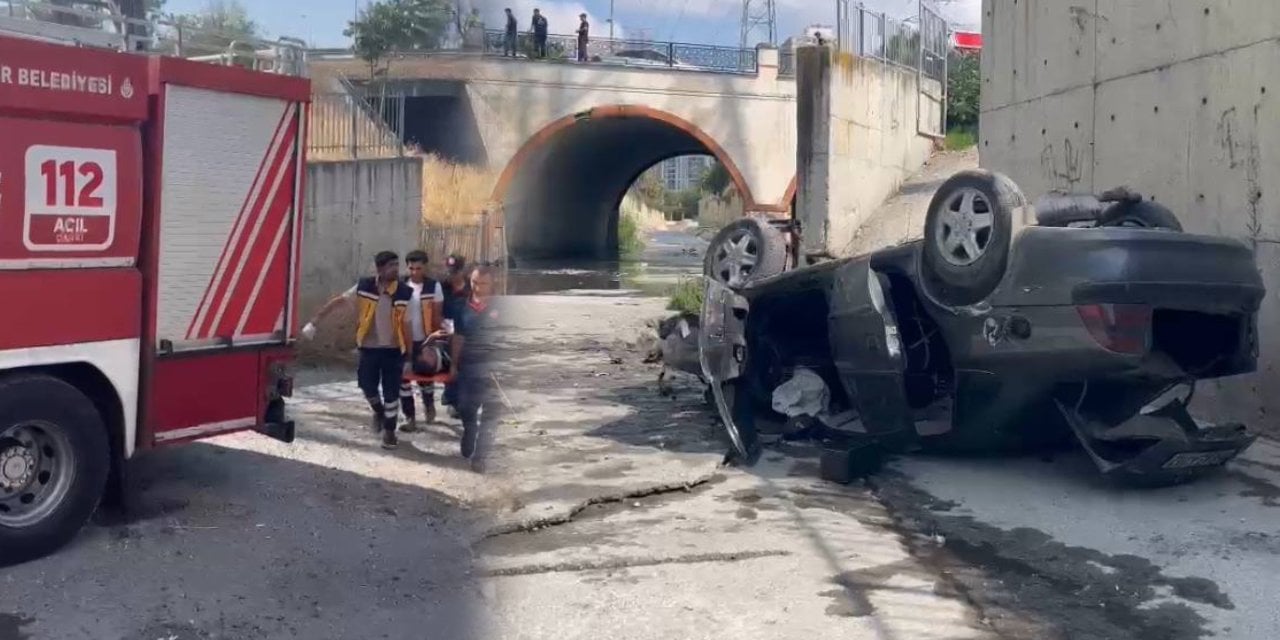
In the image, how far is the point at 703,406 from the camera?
34.1 ft

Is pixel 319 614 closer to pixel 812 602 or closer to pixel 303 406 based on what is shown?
pixel 812 602

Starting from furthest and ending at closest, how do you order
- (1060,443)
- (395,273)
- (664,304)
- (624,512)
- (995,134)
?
(664,304)
(995,134)
(395,273)
(1060,443)
(624,512)

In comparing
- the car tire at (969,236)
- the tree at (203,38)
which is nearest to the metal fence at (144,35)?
the tree at (203,38)

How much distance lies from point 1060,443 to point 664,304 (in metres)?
12.2

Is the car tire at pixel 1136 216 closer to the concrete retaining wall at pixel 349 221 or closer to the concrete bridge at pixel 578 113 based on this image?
Answer: the concrete retaining wall at pixel 349 221

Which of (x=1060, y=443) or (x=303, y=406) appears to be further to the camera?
(x=303, y=406)

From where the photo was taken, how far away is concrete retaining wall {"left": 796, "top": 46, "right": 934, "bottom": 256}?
58.2ft

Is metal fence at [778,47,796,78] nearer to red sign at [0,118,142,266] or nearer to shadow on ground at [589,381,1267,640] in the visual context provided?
shadow on ground at [589,381,1267,640]

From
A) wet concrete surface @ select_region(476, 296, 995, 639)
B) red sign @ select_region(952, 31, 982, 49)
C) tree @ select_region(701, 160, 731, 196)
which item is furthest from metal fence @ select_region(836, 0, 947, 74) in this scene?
tree @ select_region(701, 160, 731, 196)

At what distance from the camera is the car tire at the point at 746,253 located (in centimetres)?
948

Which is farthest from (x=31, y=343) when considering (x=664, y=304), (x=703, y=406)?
(x=664, y=304)

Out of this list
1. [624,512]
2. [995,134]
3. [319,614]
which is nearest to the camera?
[319,614]

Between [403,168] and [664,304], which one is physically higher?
[403,168]

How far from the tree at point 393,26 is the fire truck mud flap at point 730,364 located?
63.6ft
